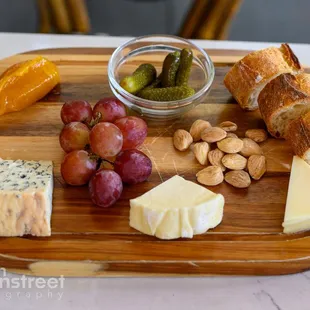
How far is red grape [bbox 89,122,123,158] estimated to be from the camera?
1096 mm

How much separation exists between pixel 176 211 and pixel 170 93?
0.35m

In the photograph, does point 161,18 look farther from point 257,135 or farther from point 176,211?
point 176,211

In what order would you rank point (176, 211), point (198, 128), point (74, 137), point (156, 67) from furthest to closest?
point (156, 67) < point (198, 128) < point (74, 137) < point (176, 211)

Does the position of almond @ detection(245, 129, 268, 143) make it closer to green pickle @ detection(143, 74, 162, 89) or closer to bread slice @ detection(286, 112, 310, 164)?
bread slice @ detection(286, 112, 310, 164)

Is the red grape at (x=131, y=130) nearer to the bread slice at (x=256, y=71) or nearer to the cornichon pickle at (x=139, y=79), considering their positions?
the cornichon pickle at (x=139, y=79)

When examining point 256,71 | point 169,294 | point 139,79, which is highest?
point 256,71

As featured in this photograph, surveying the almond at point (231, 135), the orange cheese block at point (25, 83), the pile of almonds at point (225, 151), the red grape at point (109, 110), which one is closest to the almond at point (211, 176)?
the pile of almonds at point (225, 151)

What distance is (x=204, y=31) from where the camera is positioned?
5.76 feet

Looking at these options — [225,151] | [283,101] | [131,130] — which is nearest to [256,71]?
[283,101]

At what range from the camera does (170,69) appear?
1.31 m

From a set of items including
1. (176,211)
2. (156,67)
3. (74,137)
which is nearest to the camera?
(176,211)

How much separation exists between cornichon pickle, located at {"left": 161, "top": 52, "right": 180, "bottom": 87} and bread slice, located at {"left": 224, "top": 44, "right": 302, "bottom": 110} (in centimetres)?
12

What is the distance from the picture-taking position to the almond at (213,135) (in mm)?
1206

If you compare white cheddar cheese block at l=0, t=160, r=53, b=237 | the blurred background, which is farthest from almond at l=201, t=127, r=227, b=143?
the blurred background
